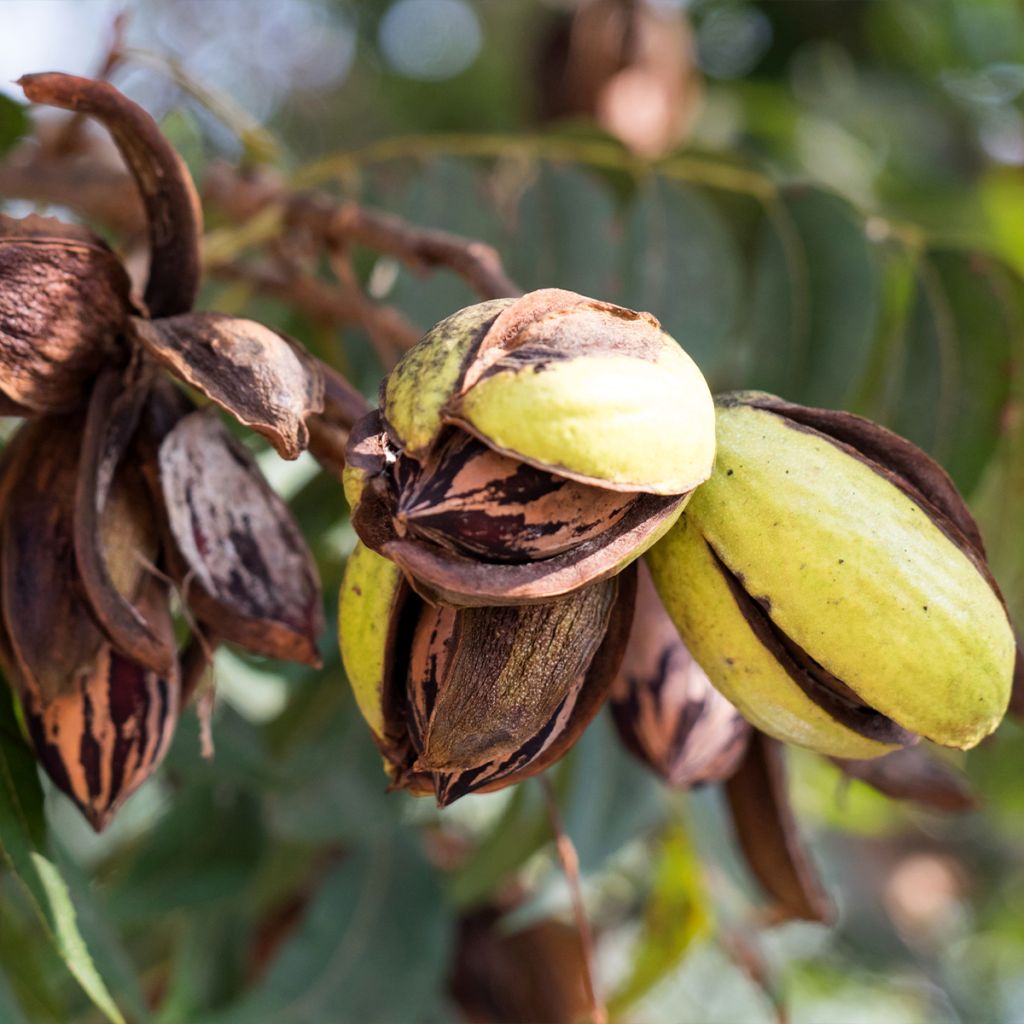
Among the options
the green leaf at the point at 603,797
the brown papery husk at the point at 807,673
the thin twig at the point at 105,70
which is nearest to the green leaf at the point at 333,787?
the green leaf at the point at 603,797

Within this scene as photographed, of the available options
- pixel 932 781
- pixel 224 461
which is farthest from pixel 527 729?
pixel 932 781

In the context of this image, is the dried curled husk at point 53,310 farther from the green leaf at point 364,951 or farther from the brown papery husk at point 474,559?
the green leaf at point 364,951

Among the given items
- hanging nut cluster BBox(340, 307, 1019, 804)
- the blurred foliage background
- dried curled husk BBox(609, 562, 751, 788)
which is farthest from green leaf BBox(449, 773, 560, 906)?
hanging nut cluster BBox(340, 307, 1019, 804)

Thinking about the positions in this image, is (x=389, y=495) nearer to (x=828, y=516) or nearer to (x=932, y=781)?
(x=828, y=516)


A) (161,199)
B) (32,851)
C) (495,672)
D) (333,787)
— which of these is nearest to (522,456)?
(495,672)

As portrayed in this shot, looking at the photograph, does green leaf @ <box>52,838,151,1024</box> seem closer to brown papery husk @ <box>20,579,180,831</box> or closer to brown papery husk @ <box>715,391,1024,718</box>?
brown papery husk @ <box>20,579,180,831</box>
